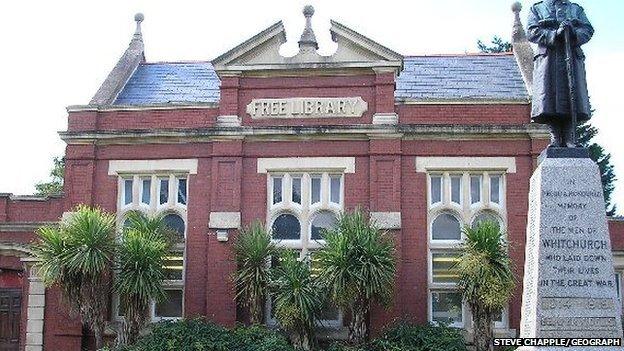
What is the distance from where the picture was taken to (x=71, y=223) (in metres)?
16.3

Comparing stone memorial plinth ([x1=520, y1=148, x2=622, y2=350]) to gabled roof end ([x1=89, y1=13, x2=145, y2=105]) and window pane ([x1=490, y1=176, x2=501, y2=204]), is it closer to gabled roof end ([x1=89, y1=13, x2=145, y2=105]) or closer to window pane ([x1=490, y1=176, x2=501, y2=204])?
window pane ([x1=490, y1=176, x2=501, y2=204])

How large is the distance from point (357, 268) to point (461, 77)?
708 centimetres

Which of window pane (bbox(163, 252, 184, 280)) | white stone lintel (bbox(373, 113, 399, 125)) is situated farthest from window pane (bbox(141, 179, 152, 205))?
white stone lintel (bbox(373, 113, 399, 125))

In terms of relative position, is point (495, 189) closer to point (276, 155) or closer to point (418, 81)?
point (418, 81)

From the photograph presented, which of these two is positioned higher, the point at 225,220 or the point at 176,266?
the point at 225,220

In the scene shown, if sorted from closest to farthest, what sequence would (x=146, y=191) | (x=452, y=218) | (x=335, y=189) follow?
1. (x=452, y=218)
2. (x=335, y=189)
3. (x=146, y=191)

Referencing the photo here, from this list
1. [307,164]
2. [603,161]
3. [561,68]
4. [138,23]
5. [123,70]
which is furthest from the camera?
[603,161]

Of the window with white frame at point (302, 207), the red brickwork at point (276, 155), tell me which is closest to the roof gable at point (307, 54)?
the red brickwork at point (276, 155)

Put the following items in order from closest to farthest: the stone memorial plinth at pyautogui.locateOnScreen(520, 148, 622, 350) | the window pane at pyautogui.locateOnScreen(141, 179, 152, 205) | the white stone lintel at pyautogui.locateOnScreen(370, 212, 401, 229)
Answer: the stone memorial plinth at pyautogui.locateOnScreen(520, 148, 622, 350), the white stone lintel at pyautogui.locateOnScreen(370, 212, 401, 229), the window pane at pyautogui.locateOnScreen(141, 179, 152, 205)

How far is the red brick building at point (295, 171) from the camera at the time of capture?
17.1 meters

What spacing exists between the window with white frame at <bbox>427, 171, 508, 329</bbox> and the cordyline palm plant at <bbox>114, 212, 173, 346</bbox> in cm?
575

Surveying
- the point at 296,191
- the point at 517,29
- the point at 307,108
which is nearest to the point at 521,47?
the point at 517,29

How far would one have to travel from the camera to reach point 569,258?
9.60 metres

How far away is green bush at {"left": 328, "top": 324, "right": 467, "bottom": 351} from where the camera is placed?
1516 cm
